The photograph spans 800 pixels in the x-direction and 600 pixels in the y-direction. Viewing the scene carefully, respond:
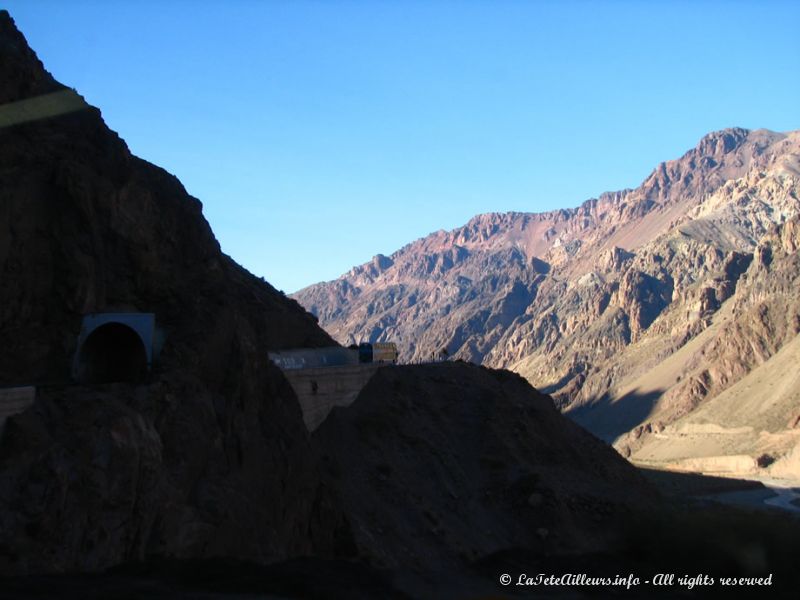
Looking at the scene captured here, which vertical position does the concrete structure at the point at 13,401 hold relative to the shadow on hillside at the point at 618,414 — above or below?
above

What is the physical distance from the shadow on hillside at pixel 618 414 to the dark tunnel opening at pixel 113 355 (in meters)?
122

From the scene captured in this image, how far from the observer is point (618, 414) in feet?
528

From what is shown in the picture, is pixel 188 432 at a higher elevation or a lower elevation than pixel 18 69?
lower

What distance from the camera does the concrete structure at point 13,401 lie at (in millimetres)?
23312

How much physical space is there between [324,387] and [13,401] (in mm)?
17447

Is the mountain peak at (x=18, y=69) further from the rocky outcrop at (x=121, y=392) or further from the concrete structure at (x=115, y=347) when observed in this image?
the concrete structure at (x=115, y=347)

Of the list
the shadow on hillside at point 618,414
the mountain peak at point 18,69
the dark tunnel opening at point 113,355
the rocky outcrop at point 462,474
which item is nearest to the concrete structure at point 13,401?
the dark tunnel opening at point 113,355

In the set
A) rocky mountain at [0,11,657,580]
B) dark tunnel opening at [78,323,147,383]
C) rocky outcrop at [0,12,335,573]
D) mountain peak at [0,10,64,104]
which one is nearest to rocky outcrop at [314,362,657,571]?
rocky mountain at [0,11,657,580]

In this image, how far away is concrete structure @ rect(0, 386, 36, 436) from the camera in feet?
76.5

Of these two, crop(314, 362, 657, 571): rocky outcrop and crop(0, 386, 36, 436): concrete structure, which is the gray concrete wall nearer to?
crop(314, 362, 657, 571): rocky outcrop

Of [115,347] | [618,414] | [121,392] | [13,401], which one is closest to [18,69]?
[115,347]

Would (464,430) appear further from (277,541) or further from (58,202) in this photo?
(58,202)

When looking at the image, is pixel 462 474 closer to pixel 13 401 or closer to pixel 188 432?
pixel 188 432

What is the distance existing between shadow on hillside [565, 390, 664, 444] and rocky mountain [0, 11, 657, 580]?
4290 inches
